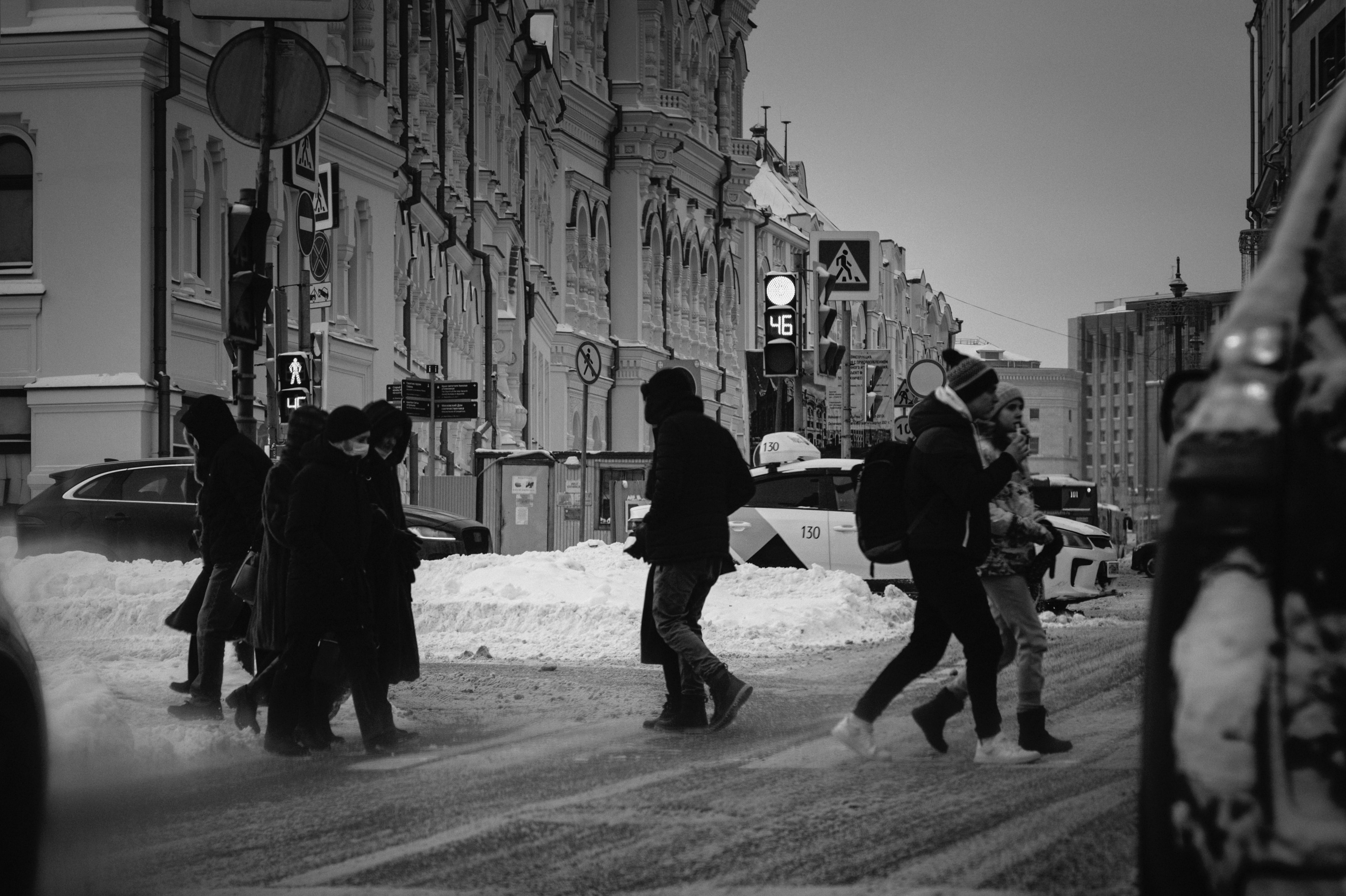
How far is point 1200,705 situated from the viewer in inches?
84.5

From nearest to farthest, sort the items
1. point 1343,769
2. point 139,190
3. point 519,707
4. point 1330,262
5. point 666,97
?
point 1343,769 → point 1330,262 → point 519,707 → point 139,190 → point 666,97

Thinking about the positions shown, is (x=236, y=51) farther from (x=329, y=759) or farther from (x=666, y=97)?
(x=666, y=97)

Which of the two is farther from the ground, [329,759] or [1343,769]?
[1343,769]

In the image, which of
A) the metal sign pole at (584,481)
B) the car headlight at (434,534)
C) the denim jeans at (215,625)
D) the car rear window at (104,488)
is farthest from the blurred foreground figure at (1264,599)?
the metal sign pole at (584,481)

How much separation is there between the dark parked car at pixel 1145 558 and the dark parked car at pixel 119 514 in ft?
79.5

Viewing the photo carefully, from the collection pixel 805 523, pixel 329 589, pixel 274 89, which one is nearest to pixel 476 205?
pixel 805 523

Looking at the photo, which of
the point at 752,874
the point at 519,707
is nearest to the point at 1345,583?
the point at 752,874

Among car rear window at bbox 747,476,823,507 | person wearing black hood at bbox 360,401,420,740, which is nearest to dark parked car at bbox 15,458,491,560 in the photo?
car rear window at bbox 747,476,823,507

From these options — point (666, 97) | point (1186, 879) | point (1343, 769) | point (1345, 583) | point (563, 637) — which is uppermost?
point (666, 97)

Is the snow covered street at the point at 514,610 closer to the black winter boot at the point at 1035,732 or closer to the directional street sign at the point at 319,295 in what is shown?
the black winter boot at the point at 1035,732

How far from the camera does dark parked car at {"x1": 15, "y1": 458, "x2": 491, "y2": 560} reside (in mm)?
20812

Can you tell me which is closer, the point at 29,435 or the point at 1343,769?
the point at 1343,769

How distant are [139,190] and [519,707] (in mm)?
16593

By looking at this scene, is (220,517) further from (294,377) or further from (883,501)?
(294,377)
